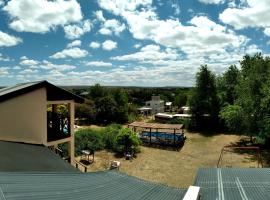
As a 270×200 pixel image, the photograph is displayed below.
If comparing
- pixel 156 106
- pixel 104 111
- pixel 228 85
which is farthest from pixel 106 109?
pixel 156 106

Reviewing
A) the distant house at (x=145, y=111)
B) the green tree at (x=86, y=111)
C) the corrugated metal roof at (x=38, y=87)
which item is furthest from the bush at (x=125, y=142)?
the distant house at (x=145, y=111)

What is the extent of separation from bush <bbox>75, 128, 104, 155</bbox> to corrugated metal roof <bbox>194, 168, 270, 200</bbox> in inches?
783

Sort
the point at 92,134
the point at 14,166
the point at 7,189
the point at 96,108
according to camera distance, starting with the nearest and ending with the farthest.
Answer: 1. the point at 7,189
2. the point at 14,166
3. the point at 92,134
4. the point at 96,108

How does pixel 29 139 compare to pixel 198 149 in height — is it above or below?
above

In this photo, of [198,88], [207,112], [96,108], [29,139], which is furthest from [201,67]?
[29,139]

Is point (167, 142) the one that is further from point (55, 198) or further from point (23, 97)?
point (55, 198)

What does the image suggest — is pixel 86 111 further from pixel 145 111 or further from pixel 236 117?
pixel 236 117

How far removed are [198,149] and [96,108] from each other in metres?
25.4

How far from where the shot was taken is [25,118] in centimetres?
1098

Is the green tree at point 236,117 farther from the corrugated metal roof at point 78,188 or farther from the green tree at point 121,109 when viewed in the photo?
the green tree at point 121,109

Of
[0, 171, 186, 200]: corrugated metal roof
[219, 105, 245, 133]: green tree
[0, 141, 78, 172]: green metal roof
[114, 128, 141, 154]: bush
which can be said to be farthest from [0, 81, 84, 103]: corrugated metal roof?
[219, 105, 245, 133]: green tree

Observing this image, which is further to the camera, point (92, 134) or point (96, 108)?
point (96, 108)

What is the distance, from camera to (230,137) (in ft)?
126

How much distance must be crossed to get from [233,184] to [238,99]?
24800 mm
